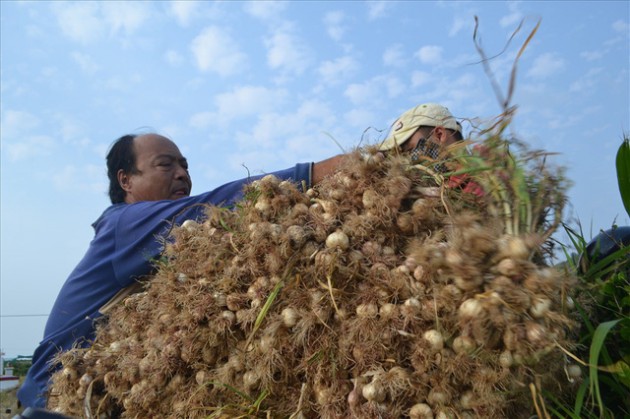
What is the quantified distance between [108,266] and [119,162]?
97 cm

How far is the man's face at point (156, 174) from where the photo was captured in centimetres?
292

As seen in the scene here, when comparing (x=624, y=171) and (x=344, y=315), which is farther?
(x=624, y=171)

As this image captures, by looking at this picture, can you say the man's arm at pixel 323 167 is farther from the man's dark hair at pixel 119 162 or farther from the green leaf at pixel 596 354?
the man's dark hair at pixel 119 162

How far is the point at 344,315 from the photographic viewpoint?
1.39 m

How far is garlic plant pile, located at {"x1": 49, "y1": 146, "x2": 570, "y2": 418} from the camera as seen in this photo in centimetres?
120

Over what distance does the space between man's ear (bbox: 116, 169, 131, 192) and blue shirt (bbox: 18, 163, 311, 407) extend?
522mm

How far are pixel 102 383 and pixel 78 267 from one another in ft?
2.83

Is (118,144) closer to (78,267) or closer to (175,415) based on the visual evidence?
(78,267)

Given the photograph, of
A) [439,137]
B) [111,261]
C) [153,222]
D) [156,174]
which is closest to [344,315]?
[439,137]

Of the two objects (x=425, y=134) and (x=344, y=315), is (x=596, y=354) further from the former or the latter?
(x=425, y=134)

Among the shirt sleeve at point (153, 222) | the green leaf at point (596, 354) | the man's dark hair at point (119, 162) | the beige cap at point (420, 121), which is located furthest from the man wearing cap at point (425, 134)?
the man's dark hair at point (119, 162)

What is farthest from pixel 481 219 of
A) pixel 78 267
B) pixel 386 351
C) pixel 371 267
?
pixel 78 267

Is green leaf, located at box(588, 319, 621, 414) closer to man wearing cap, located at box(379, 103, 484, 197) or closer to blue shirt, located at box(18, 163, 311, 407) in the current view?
man wearing cap, located at box(379, 103, 484, 197)

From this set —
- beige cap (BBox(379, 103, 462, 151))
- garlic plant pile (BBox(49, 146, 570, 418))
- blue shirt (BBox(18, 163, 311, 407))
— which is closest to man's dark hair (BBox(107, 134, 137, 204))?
blue shirt (BBox(18, 163, 311, 407))
